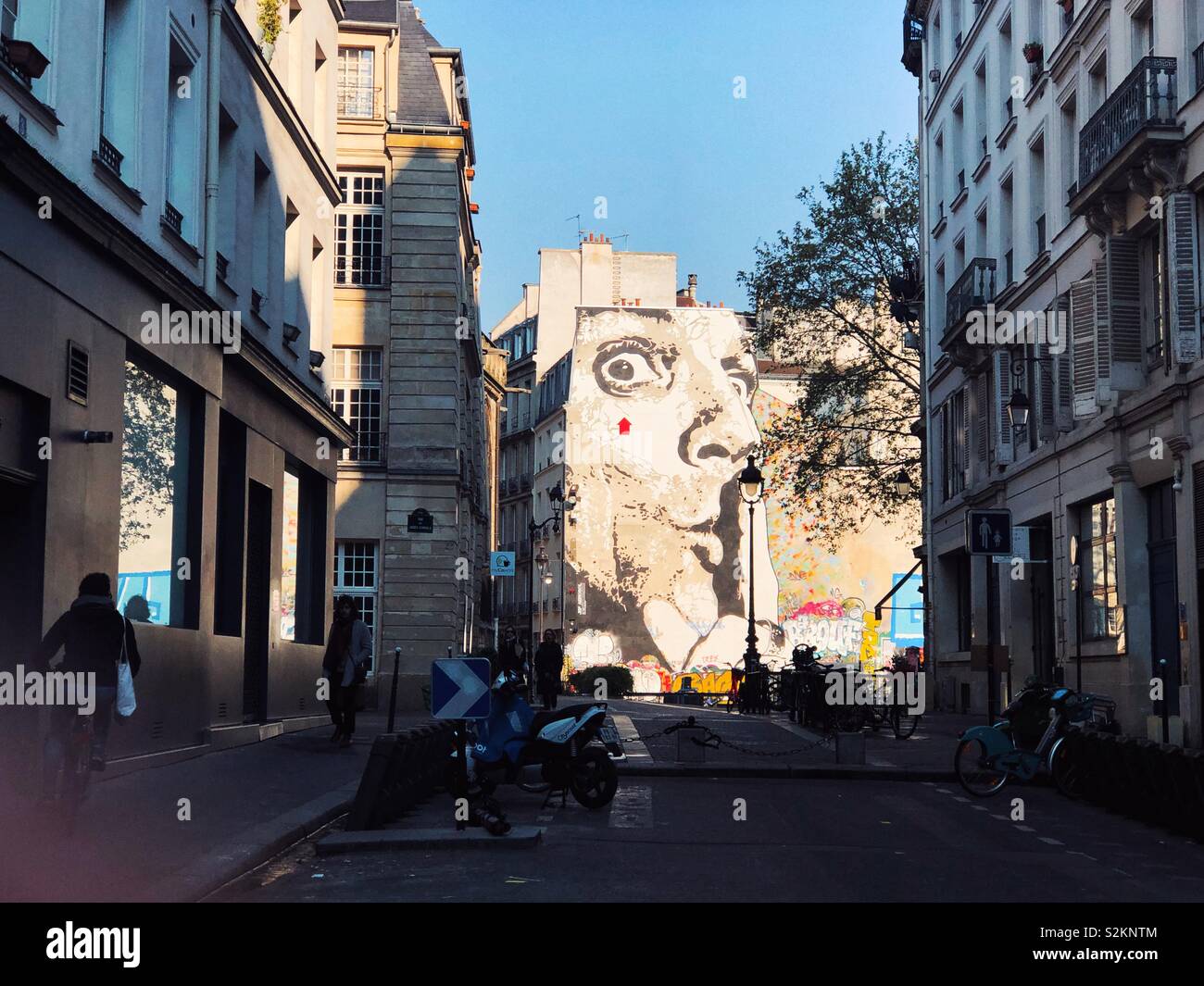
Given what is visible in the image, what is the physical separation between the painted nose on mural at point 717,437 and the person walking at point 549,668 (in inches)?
1677

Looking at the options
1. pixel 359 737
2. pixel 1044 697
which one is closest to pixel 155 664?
pixel 359 737

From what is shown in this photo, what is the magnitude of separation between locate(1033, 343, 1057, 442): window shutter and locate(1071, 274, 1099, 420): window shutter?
9.70 feet

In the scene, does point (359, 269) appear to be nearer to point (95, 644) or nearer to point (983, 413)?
point (983, 413)

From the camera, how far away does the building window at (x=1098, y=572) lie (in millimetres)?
25672

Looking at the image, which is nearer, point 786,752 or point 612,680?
point 786,752

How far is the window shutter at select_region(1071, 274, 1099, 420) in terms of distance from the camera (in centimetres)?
2500

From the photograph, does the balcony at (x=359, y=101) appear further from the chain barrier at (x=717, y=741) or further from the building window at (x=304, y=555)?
the chain barrier at (x=717, y=741)

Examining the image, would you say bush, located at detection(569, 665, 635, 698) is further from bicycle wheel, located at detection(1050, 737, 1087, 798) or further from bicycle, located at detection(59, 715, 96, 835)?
bicycle, located at detection(59, 715, 96, 835)

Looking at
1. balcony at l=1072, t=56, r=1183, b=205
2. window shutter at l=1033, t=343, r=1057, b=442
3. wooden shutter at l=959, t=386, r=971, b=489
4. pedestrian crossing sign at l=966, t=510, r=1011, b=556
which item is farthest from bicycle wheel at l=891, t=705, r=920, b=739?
wooden shutter at l=959, t=386, r=971, b=489

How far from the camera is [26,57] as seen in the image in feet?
43.3

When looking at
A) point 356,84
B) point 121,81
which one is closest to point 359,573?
point 356,84

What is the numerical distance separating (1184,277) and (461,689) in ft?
45.1

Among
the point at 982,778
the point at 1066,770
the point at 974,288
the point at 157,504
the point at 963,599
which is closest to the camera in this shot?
the point at 982,778

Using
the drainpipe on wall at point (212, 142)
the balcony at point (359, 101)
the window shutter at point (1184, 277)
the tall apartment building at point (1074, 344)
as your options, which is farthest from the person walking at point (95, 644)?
the balcony at point (359, 101)
